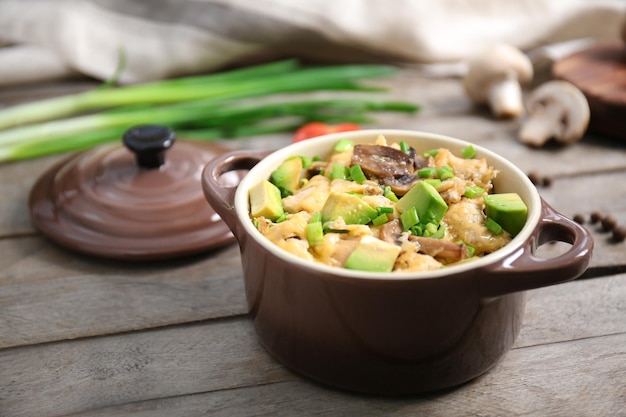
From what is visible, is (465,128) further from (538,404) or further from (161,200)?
(538,404)

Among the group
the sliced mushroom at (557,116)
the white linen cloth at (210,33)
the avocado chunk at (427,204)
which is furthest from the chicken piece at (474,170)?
the white linen cloth at (210,33)

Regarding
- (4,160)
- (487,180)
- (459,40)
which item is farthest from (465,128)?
(4,160)

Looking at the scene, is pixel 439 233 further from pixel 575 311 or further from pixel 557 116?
pixel 557 116

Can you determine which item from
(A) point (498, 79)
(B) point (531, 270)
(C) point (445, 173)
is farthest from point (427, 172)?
(A) point (498, 79)

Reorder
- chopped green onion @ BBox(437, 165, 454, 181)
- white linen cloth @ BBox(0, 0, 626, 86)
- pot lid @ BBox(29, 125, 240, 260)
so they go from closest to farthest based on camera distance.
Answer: chopped green onion @ BBox(437, 165, 454, 181)
pot lid @ BBox(29, 125, 240, 260)
white linen cloth @ BBox(0, 0, 626, 86)

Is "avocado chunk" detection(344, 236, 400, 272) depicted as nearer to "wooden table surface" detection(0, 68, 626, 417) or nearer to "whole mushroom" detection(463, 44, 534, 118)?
"wooden table surface" detection(0, 68, 626, 417)

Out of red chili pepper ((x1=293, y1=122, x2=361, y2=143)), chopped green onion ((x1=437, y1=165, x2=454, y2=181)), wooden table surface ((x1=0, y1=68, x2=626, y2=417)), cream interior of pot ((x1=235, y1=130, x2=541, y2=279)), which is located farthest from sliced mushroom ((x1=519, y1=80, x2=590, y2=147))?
chopped green onion ((x1=437, y1=165, x2=454, y2=181))
